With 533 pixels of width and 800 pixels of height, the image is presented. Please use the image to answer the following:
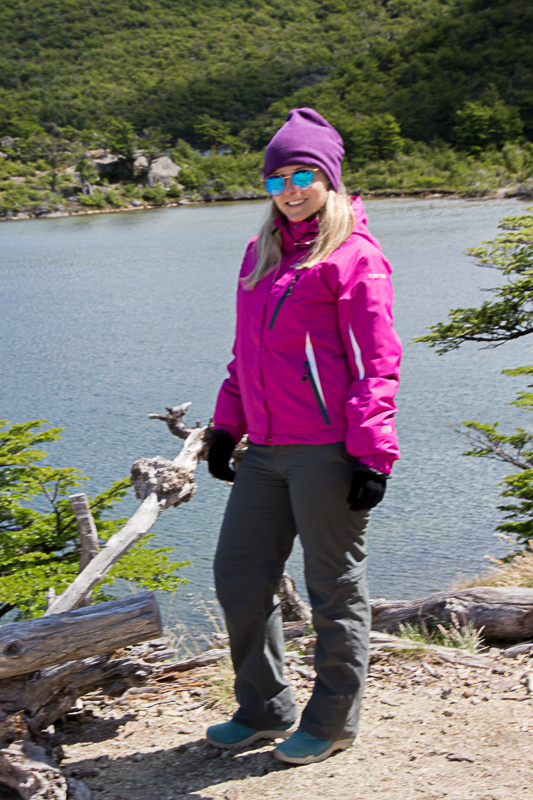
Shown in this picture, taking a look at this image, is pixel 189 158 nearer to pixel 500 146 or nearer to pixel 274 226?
pixel 500 146

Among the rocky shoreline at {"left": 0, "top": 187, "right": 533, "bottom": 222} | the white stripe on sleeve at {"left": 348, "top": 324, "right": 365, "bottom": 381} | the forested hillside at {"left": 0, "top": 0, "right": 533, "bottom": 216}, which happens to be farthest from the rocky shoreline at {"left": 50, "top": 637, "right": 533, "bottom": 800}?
the forested hillside at {"left": 0, "top": 0, "right": 533, "bottom": 216}

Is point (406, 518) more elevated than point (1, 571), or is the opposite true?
point (1, 571)

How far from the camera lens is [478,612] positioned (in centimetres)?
315

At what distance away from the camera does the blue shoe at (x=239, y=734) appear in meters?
→ 2.50

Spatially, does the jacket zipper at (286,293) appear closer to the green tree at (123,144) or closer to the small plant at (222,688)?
the small plant at (222,688)

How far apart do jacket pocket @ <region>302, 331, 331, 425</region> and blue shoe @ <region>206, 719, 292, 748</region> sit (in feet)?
3.14

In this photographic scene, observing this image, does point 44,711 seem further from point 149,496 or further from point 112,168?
point 112,168

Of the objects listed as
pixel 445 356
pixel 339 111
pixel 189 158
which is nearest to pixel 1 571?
pixel 445 356

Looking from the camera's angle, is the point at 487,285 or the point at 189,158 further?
the point at 189,158

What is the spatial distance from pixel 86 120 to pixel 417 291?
7782 centimetres

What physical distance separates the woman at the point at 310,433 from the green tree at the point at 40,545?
231 cm

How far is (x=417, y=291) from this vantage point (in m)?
16.1

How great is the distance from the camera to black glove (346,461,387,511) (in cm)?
217

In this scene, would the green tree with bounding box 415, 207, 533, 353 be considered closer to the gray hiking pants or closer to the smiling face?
the smiling face
